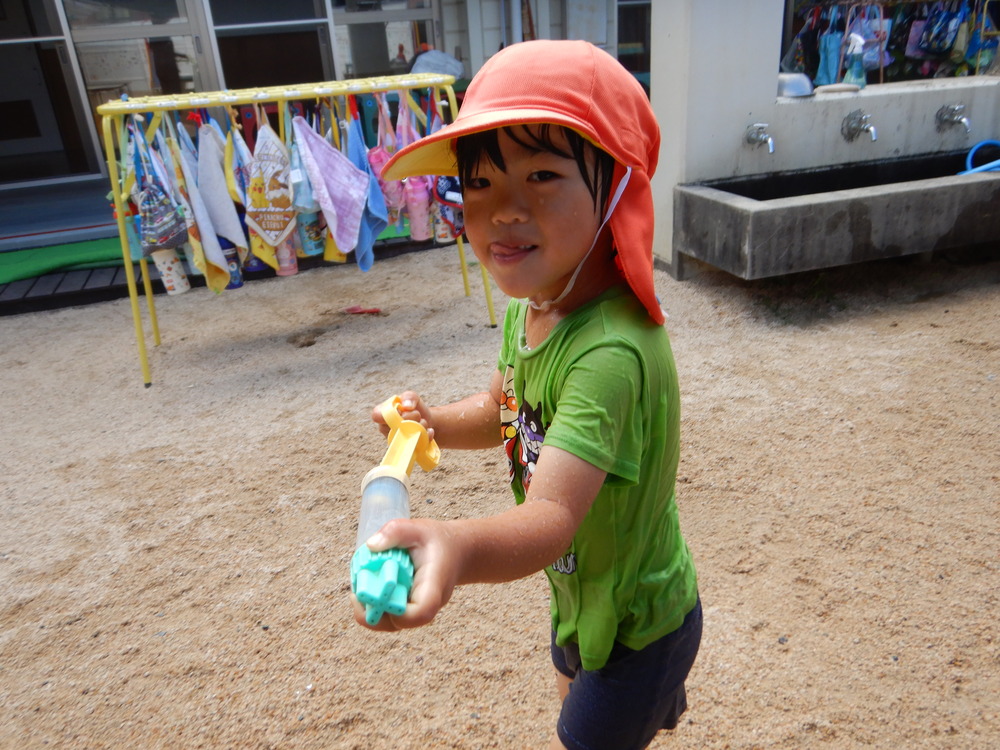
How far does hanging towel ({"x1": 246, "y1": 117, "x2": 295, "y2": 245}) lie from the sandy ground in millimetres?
781

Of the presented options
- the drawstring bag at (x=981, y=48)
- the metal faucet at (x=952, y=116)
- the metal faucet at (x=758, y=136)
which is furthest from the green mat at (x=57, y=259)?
the drawstring bag at (x=981, y=48)

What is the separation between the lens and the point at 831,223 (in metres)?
4.20

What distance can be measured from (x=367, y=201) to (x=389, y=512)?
11.2 ft

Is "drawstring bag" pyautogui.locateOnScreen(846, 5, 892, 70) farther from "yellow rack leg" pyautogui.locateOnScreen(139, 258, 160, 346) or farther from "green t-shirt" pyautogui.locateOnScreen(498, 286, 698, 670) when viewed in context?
"green t-shirt" pyautogui.locateOnScreen(498, 286, 698, 670)

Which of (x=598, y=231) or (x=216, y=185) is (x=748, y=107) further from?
(x=598, y=231)

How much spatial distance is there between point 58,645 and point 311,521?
0.87m

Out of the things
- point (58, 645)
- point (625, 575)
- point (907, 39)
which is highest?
point (907, 39)

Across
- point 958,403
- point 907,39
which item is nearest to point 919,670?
point 958,403

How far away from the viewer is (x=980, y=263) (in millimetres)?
4922

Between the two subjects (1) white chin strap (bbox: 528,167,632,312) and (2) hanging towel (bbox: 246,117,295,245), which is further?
(2) hanging towel (bbox: 246,117,295,245)

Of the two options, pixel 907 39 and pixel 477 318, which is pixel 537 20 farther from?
pixel 477 318

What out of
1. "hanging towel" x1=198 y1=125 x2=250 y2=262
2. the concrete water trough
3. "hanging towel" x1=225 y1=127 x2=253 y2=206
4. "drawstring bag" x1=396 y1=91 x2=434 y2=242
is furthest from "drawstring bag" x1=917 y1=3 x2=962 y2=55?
"hanging towel" x1=198 y1=125 x2=250 y2=262

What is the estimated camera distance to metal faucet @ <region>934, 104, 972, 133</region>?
198 inches

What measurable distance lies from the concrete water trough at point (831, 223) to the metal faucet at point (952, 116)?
0.73m
